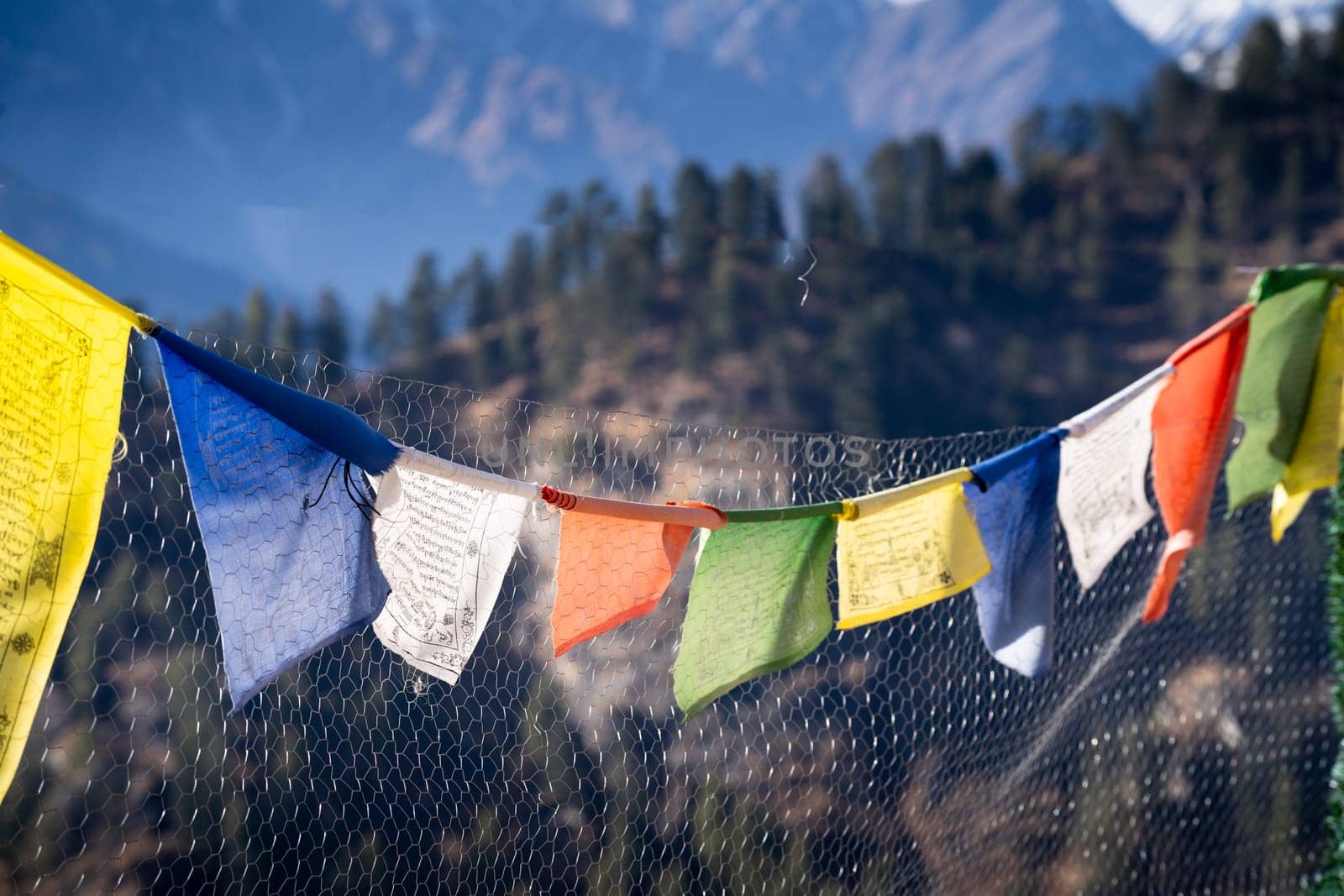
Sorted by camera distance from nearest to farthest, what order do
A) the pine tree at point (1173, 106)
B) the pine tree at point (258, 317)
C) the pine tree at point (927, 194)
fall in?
the pine tree at point (258, 317) → the pine tree at point (927, 194) → the pine tree at point (1173, 106)

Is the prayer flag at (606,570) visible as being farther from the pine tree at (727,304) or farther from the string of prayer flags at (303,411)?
the pine tree at (727,304)

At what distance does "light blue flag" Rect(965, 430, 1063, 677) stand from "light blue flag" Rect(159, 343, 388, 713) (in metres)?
1.17

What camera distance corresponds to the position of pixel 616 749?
7895mm

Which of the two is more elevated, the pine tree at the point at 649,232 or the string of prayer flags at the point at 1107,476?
the pine tree at the point at 649,232

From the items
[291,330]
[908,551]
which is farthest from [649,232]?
[908,551]

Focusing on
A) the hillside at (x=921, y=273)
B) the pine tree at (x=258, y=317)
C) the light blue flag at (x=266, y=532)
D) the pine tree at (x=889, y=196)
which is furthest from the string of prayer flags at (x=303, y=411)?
the pine tree at (x=889, y=196)

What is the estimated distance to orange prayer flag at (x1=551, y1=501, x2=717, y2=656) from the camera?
5.07ft

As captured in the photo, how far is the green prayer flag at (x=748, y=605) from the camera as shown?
1.72m

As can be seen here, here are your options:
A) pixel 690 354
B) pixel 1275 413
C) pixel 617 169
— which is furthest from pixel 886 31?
pixel 1275 413

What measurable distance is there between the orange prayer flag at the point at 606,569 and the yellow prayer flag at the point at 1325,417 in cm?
183

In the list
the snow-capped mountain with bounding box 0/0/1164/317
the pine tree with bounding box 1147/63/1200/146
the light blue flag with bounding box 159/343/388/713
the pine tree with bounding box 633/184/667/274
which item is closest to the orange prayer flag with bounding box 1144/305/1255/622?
the light blue flag with bounding box 159/343/388/713

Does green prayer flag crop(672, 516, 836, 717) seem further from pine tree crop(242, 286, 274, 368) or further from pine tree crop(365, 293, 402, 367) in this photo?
pine tree crop(365, 293, 402, 367)

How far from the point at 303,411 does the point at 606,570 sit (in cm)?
51

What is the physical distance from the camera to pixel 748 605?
1.75m
